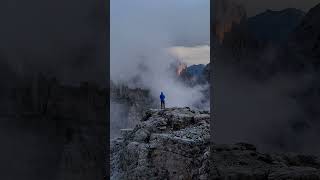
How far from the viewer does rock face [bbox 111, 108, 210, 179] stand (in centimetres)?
1130

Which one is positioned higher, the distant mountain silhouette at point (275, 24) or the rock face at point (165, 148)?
the distant mountain silhouette at point (275, 24)

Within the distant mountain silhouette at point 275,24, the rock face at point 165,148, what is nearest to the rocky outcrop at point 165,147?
the rock face at point 165,148

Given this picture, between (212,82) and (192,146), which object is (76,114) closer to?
(212,82)

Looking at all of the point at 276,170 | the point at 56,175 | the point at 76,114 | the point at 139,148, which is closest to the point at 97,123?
the point at 76,114

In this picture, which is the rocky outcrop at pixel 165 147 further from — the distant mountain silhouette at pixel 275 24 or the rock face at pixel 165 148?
the distant mountain silhouette at pixel 275 24

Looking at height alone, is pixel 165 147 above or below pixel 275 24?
below

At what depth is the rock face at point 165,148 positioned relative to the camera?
37.1 feet

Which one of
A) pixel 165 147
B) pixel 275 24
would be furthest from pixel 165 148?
pixel 275 24

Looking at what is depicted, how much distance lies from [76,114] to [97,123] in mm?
181

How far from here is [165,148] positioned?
11.7 meters

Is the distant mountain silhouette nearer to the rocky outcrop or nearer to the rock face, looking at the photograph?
the rocky outcrop

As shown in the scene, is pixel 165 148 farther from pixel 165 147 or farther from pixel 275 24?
pixel 275 24

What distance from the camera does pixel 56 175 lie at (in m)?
3.35

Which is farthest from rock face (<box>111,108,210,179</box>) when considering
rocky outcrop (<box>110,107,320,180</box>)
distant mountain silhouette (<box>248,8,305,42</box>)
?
distant mountain silhouette (<box>248,8,305,42</box>)
